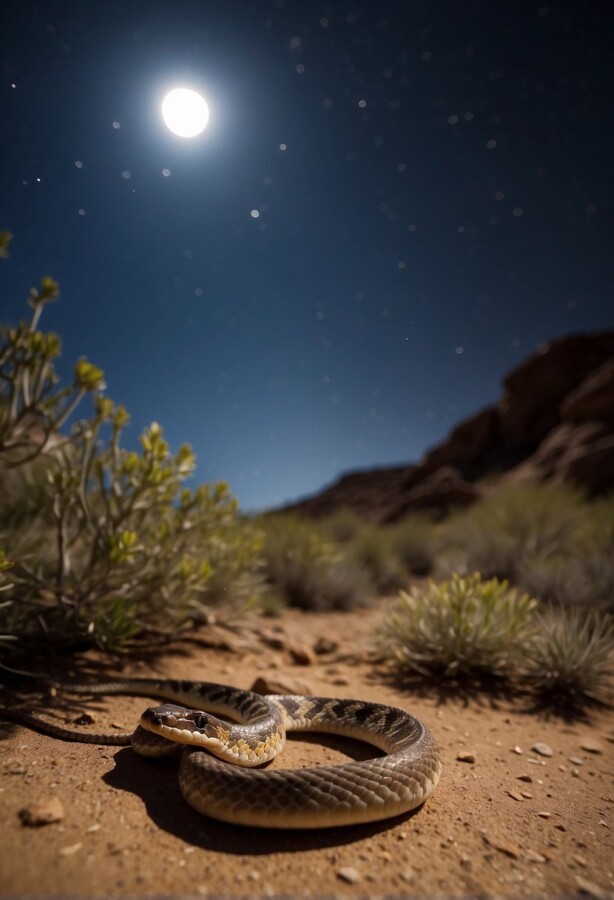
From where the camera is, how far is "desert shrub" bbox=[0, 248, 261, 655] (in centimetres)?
403

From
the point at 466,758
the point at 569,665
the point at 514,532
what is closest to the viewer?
the point at 466,758

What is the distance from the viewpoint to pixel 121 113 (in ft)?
11.5

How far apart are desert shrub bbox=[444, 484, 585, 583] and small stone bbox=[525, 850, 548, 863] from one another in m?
6.40

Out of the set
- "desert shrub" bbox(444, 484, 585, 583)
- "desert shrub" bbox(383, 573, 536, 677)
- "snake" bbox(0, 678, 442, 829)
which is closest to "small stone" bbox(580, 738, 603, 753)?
"desert shrub" bbox(383, 573, 536, 677)

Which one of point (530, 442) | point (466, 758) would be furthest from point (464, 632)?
point (530, 442)

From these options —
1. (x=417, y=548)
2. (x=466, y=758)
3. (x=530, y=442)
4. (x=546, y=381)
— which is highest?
(x=546, y=381)

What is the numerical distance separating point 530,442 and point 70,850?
37593 millimetres

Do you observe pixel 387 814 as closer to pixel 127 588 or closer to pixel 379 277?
pixel 127 588

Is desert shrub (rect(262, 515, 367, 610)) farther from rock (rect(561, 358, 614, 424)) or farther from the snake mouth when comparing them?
rock (rect(561, 358, 614, 424))

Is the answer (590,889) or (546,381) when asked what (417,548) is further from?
(546,381)

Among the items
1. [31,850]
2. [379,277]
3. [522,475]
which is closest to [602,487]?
[522,475]

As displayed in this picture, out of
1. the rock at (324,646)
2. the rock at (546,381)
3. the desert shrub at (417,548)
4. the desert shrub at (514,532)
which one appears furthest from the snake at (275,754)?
the rock at (546,381)

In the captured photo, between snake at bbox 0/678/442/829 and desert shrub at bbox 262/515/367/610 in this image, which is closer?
snake at bbox 0/678/442/829

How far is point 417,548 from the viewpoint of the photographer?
1423 centimetres
